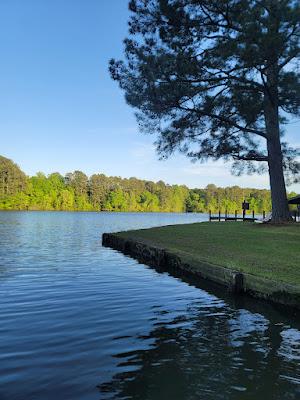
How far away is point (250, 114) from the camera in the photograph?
2402 centimetres

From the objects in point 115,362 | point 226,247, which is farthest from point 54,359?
point 226,247

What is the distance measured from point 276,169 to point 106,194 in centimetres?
13037

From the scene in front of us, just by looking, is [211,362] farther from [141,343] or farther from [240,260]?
[240,260]

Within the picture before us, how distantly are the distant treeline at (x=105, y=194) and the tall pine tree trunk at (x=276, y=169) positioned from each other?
98.0 meters

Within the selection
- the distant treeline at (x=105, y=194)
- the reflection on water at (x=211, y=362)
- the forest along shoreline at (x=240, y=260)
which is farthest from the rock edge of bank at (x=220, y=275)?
the distant treeline at (x=105, y=194)

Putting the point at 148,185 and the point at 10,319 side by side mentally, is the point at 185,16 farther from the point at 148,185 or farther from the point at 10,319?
the point at 148,185

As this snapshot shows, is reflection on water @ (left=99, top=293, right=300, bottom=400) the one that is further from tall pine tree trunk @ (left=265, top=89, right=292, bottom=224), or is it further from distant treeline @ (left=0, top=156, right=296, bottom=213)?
distant treeline @ (left=0, top=156, right=296, bottom=213)

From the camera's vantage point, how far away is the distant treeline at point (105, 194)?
386 feet

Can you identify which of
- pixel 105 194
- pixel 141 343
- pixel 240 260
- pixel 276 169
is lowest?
pixel 141 343

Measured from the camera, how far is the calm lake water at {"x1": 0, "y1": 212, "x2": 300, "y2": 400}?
14.9ft

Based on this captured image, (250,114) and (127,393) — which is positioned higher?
(250,114)

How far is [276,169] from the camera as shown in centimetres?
2381

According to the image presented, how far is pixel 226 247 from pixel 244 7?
40.3ft

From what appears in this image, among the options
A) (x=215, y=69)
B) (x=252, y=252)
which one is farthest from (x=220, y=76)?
(x=252, y=252)
